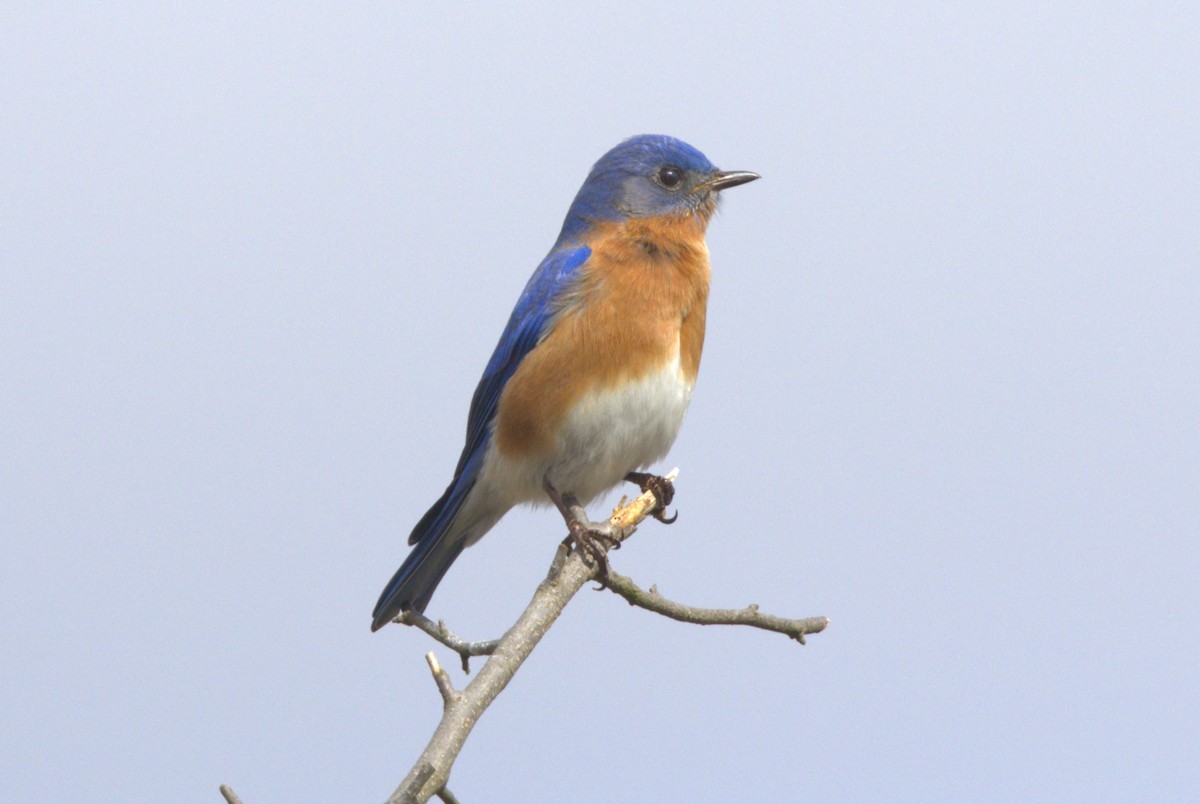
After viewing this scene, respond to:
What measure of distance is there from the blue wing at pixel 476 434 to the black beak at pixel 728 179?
851 mm

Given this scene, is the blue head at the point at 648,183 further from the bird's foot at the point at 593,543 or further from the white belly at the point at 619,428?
the bird's foot at the point at 593,543

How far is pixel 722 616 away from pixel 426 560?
1.78 meters

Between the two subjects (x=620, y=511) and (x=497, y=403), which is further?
(x=497, y=403)

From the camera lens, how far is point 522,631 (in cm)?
472

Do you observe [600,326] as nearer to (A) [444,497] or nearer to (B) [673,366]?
(B) [673,366]

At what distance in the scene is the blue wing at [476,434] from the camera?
6098 mm

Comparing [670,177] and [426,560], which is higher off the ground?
[670,177]

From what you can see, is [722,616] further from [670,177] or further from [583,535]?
[670,177]

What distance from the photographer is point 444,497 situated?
6.35 metres

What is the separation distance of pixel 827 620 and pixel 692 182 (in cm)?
256

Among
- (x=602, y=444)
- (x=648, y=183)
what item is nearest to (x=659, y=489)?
(x=602, y=444)

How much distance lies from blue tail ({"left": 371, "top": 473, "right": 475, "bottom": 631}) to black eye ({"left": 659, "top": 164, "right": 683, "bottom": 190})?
71.8 inches

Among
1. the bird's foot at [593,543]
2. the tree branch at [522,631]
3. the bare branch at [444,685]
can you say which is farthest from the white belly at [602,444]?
the bare branch at [444,685]

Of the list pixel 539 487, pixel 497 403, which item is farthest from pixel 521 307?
pixel 539 487
